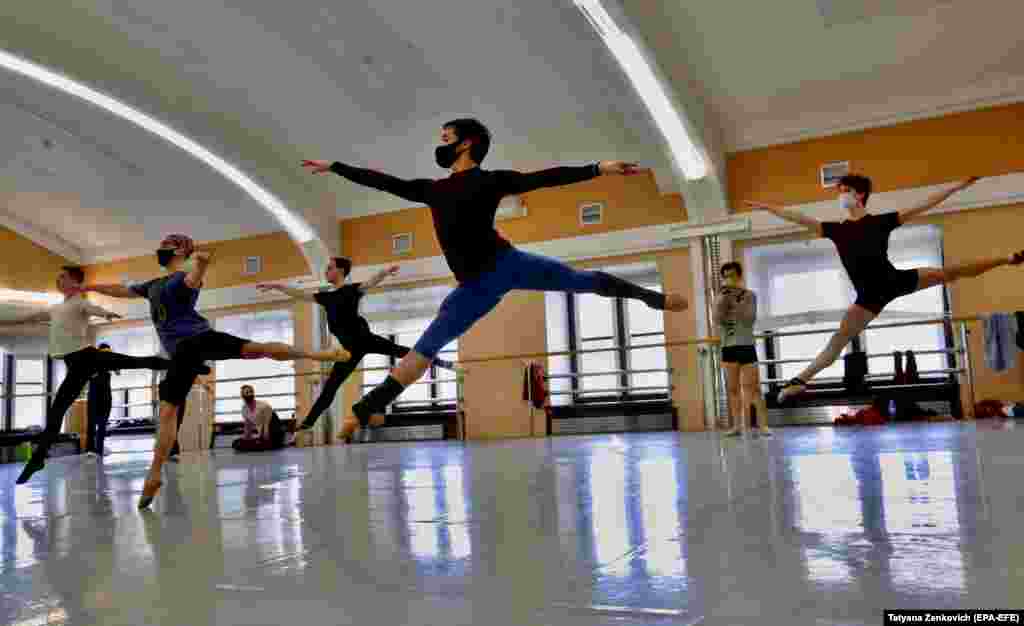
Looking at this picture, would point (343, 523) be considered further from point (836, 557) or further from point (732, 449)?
point (732, 449)

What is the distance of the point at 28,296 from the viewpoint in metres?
14.0

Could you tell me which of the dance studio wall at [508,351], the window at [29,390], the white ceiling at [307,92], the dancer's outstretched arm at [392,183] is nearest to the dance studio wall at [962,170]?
the white ceiling at [307,92]

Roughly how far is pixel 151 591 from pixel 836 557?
4.38 feet

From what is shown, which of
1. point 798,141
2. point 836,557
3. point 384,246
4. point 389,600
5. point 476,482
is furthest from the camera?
point 384,246

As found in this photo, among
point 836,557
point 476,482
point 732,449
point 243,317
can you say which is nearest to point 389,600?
point 836,557

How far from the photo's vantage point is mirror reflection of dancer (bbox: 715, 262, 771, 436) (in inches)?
252

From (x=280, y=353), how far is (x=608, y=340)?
7752 mm

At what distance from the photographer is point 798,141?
1024 cm

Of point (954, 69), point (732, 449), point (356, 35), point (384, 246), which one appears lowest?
point (732, 449)

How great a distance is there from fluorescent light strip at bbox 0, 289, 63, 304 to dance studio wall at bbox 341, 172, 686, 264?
5574 mm

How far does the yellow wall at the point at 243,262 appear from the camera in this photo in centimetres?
1355

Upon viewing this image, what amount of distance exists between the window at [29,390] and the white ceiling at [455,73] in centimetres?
446

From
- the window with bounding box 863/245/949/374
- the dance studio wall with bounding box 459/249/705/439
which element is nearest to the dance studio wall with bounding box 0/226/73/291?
the dance studio wall with bounding box 459/249/705/439

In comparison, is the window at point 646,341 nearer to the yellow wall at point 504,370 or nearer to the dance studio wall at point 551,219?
the dance studio wall at point 551,219
